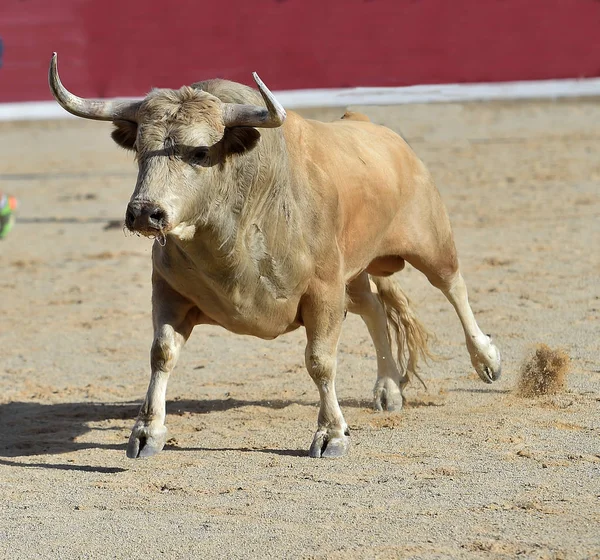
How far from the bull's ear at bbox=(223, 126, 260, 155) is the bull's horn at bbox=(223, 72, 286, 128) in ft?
0.14

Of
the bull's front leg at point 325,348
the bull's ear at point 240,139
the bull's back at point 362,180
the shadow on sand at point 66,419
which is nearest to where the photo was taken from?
the bull's ear at point 240,139

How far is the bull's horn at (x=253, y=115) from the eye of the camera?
4.76 meters

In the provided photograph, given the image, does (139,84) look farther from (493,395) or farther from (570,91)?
(493,395)

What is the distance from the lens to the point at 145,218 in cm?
452

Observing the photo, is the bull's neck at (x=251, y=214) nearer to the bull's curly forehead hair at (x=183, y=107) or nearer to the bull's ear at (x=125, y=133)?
the bull's curly forehead hair at (x=183, y=107)

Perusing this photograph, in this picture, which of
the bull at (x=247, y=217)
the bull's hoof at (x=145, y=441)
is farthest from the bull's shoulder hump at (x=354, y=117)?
the bull's hoof at (x=145, y=441)

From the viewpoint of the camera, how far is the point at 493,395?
20.6 ft

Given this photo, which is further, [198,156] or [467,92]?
[467,92]

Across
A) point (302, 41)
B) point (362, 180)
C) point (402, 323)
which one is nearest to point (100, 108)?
point (362, 180)

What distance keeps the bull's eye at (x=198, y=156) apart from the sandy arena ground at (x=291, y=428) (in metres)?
1.35

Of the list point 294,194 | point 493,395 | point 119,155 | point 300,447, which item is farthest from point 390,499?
point 119,155

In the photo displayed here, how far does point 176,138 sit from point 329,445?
5.13 feet

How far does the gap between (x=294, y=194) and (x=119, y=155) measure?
13.9 m

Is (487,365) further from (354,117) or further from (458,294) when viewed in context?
(354,117)
